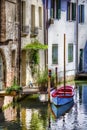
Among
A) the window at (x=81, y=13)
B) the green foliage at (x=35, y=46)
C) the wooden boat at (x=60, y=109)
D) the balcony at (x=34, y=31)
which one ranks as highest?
the window at (x=81, y=13)

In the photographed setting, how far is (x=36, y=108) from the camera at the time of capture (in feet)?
95.9

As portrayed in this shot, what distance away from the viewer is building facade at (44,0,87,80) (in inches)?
1617

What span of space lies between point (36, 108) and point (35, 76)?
300 inches

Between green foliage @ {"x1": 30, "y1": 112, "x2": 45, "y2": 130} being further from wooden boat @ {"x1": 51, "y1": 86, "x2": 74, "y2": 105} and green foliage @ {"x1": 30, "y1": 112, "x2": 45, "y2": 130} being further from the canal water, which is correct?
wooden boat @ {"x1": 51, "y1": 86, "x2": 74, "y2": 105}

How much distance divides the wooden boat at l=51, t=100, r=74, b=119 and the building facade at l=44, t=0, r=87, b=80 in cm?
1024

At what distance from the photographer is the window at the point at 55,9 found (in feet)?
134

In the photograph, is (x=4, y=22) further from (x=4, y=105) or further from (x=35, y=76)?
(x=35, y=76)

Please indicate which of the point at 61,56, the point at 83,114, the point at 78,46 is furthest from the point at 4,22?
the point at 78,46

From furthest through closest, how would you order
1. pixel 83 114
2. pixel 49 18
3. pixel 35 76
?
pixel 49 18, pixel 35 76, pixel 83 114

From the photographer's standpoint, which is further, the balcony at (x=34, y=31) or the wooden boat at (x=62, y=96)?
the balcony at (x=34, y=31)

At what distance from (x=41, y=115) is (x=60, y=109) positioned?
2654 millimetres

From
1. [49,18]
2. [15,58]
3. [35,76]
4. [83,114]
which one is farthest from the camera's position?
[49,18]

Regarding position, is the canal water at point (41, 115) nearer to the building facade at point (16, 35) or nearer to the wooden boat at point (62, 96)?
the wooden boat at point (62, 96)

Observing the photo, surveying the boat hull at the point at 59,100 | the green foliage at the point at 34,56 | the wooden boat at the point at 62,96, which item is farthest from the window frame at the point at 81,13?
the boat hull at the point at 59,100
